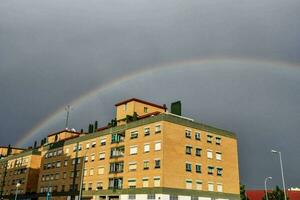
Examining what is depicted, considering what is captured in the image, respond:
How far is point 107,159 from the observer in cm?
6119

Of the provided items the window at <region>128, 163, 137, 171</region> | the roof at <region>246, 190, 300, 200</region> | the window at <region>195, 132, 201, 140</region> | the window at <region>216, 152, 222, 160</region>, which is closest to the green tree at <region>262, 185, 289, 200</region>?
the roof at <region>246, 190, 300, 200</region>

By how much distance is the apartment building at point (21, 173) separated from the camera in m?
83.9

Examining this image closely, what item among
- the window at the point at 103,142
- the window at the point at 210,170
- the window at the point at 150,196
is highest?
the window at the point at 103,142

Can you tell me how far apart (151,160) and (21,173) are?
48.9 metres

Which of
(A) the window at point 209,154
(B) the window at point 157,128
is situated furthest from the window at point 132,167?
(A) the window at point 209,154

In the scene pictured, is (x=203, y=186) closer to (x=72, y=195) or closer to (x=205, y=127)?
(x=205, y=127)

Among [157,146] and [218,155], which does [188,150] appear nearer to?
[157,146]

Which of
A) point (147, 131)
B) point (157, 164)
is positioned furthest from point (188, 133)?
point (157, 164)

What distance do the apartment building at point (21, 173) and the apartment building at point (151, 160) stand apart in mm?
15339

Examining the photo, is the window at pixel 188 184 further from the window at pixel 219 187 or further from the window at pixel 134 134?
the window at pixel 134 134

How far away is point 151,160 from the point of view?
173 ft

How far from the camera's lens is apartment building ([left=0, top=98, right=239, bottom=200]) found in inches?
2040

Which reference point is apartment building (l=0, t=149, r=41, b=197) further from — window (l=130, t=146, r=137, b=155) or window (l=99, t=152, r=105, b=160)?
window (l=130, t=146, r=137, b=155)

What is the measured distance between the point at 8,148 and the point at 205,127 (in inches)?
3025
